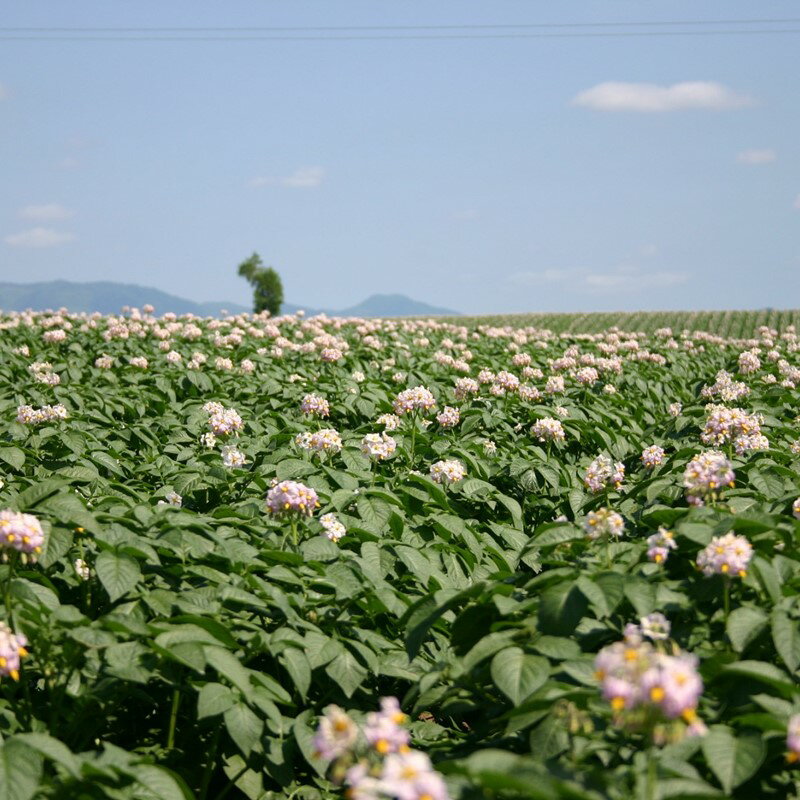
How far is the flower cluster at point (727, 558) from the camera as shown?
3625 millimetres

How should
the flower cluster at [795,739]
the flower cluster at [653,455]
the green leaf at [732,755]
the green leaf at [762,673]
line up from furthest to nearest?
the flower cluster at [653,455] < the green leaf at [762,673] < the green leaf at [732,755] < the flower cluster at [795,739]

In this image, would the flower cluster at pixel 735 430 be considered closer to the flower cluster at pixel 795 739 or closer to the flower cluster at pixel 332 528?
the flower cluster at pixel 332 528

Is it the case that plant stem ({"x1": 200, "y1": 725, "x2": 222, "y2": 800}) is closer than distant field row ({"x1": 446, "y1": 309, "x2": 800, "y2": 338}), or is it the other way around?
plant stem ({"x1": 200, "y1": 725, "x2": 222, "y2": 800})

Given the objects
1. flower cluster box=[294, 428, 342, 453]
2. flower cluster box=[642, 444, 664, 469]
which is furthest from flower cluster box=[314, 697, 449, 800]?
flower cluster box=[642, 444, 664, 469]

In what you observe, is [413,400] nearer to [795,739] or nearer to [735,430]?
[735,430]

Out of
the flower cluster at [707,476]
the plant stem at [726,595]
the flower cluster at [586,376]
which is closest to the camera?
the plant stem at [726,595]

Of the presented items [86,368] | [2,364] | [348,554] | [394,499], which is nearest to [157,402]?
[86,368]

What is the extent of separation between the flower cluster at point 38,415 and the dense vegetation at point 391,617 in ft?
0.16

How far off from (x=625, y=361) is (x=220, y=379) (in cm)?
762

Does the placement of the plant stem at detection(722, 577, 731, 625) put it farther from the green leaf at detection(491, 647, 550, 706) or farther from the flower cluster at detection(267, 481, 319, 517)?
the flower cluster at detection(267, 481, 319, 517)

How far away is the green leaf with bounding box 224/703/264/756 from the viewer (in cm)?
350

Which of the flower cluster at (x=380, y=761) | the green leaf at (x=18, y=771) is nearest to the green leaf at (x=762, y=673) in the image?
the flower cluster at (x=380, y=761)

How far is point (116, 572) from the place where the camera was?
4.05 metres

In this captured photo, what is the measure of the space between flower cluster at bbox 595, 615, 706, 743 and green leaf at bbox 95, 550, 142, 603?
2.41 m
